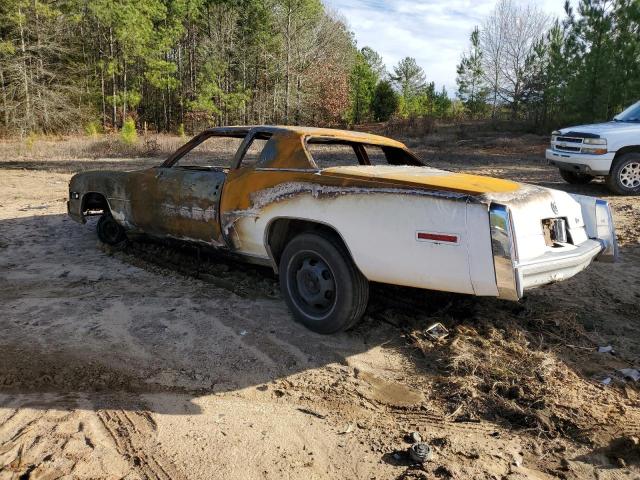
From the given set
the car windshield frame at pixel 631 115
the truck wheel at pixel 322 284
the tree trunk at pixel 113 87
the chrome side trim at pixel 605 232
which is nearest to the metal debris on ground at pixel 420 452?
the truck wheel at pixel 322 284

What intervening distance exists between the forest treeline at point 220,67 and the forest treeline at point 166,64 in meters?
0.08

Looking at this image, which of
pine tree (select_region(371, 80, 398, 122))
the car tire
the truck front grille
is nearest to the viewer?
the car tire

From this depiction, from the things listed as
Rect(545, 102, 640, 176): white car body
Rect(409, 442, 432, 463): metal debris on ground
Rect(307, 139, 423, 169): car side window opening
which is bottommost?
Rect(409, 442, 432, 463): metal debris on ground

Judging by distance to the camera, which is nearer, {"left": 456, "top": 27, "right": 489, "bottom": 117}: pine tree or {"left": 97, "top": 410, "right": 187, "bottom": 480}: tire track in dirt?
{"left": 97, "top": 410, "right": 187, "bottom": 480}: tire track in dirt

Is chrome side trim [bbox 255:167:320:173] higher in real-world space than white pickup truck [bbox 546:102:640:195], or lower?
lower

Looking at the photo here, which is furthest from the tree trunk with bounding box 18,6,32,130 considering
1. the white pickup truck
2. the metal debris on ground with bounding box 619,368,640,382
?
the metal debris on ground with bounding box 619,368,640,382

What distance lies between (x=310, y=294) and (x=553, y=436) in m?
1.81

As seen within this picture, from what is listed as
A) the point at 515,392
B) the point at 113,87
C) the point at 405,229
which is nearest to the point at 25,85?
the point at 113,87

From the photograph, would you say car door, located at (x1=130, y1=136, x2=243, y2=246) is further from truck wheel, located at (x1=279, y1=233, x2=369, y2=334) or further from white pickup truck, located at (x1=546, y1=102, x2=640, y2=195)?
white pickup truck, located at (x1=546, y1=102, x2=640, y2=195)

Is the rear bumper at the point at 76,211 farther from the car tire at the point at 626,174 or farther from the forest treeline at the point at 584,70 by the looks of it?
the forest treeline at the point at 584,70

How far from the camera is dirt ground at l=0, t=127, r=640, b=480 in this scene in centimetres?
236

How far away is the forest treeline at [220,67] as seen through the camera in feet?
83.6

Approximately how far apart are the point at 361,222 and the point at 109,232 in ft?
12.9

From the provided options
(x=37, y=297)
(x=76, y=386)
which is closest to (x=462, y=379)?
(x=76, y=386)
